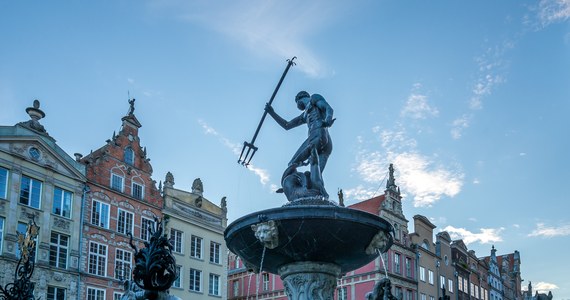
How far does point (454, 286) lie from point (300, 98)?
46.8m

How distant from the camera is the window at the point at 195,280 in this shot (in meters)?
40.8

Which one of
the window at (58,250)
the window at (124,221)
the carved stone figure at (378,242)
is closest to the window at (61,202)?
the window at (58,250)

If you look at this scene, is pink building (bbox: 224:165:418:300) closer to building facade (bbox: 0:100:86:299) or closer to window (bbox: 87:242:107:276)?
window (bbox: 87:242:107:276)

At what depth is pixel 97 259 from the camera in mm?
35031

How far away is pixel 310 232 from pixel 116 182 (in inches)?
1173

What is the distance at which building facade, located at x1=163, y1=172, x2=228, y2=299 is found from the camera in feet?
132

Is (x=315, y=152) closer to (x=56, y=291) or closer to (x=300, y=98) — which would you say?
(x=300, y=98)

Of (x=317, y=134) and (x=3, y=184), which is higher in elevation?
(x=3, y=184)

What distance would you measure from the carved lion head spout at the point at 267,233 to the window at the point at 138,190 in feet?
98.4

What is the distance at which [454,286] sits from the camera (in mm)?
54375

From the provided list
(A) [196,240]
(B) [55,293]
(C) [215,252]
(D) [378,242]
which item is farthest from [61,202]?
(D) [378,242]

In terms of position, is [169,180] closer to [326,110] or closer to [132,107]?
[132,107]

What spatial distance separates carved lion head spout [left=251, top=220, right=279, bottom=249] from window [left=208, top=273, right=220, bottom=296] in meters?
33.9


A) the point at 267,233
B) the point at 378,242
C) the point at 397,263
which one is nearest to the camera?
the point at 267,233
